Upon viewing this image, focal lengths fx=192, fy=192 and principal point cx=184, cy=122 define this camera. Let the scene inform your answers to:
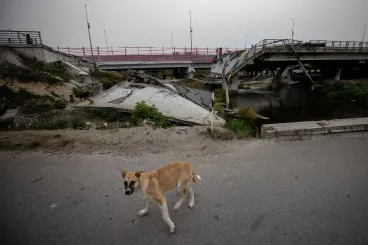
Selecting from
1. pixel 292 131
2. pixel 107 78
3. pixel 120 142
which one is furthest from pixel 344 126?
pixel 107 78

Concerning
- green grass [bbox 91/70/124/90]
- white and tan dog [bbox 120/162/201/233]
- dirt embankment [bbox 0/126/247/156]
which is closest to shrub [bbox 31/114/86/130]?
dirt embankment [bbox 0/126/247/156]

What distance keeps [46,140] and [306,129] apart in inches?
332

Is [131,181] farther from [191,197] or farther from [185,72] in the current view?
[185,72]

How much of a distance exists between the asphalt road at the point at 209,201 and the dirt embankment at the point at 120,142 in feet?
1.29

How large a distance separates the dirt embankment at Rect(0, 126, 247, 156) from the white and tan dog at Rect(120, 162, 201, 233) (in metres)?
2.21

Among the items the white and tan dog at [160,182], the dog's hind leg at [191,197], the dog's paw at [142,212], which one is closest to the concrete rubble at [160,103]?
the dog's hind leg at [191,197]

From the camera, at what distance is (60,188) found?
402cm

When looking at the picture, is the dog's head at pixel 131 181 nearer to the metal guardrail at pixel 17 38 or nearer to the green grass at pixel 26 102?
the green grass at pixel 26 102

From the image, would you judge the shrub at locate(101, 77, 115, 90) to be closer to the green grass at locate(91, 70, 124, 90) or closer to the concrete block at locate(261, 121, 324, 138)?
the green grass at locate(91, 70, 124, 90)

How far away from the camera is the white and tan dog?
2.71m

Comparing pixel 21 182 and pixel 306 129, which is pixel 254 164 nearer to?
pixel 306 129

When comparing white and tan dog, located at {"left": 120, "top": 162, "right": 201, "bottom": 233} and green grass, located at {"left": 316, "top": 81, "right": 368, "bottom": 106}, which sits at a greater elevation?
white and tan dog, located at {"left": 120, "top": 162, "right": 201, "bottom": 233}

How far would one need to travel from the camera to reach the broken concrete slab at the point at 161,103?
1033 cm

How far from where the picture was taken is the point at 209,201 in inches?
141
